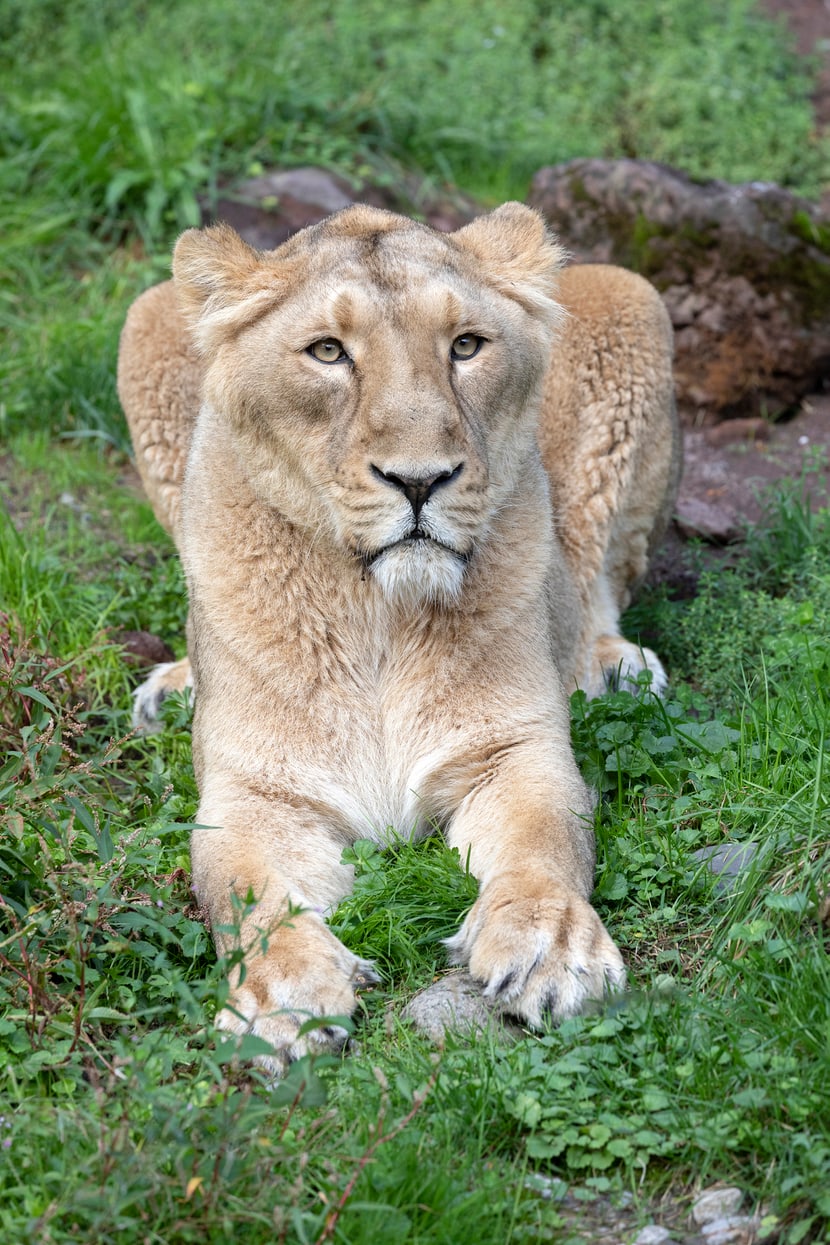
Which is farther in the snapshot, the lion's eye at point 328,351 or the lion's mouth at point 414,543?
the lion's eye at point 328,351

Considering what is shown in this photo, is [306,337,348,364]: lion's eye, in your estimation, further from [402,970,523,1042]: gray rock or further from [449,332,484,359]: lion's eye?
[402,970,523,1042]: gray rock

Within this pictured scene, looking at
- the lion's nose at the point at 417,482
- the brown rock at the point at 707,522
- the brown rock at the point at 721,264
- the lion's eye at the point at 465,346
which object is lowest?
the brown rock at the point at 707,522

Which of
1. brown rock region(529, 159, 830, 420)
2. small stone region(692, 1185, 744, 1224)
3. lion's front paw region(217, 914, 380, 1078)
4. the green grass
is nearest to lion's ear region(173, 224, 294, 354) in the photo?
the green grass

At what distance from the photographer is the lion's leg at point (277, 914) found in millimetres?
3053

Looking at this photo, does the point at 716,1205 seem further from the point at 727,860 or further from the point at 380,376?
the point at 380,376

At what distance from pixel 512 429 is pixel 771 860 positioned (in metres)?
1.28

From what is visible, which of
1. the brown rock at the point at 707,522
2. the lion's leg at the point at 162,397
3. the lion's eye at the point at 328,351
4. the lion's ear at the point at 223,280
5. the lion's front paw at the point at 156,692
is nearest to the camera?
the lion's eye at the point at 328,351

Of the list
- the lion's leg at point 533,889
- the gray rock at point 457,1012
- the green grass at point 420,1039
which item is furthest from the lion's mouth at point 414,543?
the gray rock at point 457,1012

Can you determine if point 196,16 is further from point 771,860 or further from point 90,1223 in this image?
point 90,1223

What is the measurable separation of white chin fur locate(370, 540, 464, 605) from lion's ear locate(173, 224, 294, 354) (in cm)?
78

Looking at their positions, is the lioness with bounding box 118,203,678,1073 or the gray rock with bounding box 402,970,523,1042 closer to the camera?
the gray rock with bounding box 402,970,523,1042

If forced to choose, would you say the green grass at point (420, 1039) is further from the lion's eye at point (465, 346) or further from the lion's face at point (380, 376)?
the lion's eye at point (465, 346)

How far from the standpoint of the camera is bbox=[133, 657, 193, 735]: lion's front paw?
4887mm

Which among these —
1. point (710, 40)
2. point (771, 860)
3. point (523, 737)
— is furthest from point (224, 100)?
point (771, 860)
